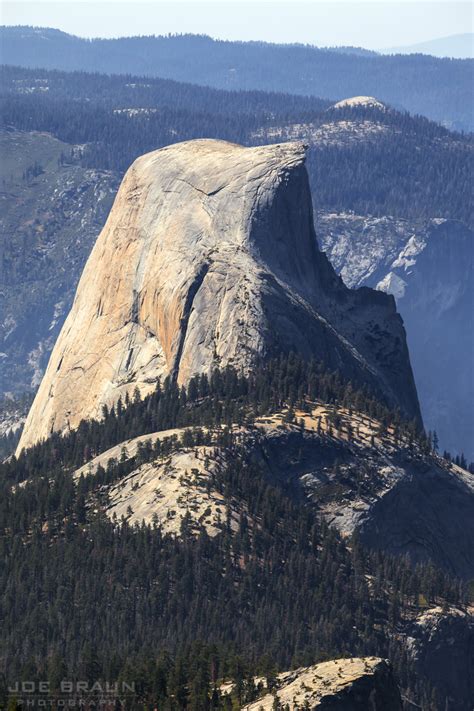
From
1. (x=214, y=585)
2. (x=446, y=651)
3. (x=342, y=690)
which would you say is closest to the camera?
(x=342, y=690)

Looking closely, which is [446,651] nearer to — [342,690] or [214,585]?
[214,585]

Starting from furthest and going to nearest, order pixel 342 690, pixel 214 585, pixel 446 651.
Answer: pixel 446 651 → pixel 214 585 → pixel 342 690

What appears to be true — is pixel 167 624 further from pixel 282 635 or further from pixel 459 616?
pixel 459 616

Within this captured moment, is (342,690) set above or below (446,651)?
above

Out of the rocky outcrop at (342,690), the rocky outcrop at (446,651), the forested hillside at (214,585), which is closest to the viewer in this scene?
the rocky outcrop at (342,690)

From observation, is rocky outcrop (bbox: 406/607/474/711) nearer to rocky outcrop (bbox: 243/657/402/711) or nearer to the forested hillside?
the forested hillside

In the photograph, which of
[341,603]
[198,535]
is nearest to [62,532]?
[198,535]

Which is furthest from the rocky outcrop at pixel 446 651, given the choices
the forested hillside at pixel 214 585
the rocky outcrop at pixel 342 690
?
the rocky outcrop at pixel 342 690

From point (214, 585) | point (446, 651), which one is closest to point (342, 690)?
point (214, 585)

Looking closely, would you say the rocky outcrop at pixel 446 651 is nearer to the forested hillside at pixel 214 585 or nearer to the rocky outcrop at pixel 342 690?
the forested hillside at pixel 214 585
